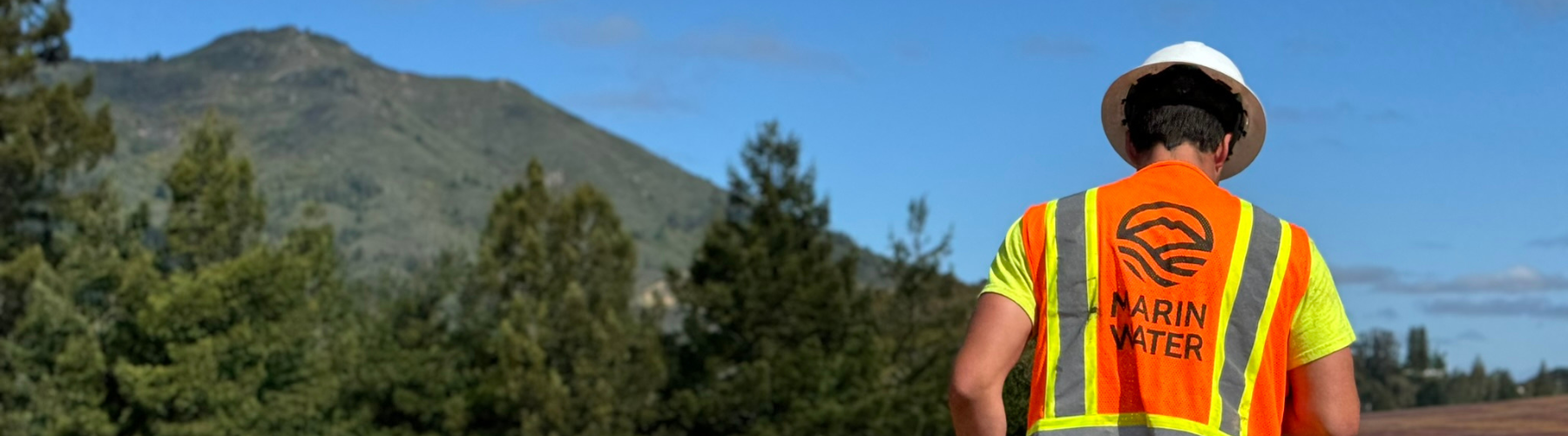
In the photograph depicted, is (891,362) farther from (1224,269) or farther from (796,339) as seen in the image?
(1224,269)

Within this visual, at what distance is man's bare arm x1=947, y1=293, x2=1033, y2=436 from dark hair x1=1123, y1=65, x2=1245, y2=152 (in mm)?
403

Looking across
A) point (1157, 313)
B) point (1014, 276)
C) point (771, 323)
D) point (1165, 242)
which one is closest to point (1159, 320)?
point (1157, 313)

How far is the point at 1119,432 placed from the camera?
8.43 feet

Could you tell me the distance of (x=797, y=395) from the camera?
45.1 metres

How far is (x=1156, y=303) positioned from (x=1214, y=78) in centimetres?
43

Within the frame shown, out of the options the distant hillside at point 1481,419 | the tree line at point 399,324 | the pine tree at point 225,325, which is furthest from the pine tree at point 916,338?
the distant hillside at point 1481,419

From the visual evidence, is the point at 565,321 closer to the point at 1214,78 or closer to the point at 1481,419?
the point at 1481,419

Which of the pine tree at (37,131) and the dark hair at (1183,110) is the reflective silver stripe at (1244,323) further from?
the pine tree at (37,131)

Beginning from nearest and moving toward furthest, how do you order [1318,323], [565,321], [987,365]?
[987,365], [1318,323], [565,321]

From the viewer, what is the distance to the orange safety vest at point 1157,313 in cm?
256

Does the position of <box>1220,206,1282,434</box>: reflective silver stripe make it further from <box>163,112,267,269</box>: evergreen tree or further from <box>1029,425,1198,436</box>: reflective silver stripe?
<box>163,112,267,269</box>: evergreen tree

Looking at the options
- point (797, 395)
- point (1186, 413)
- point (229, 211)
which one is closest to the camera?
point (1186, 413)

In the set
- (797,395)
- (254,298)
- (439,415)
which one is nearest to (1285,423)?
(797,395)

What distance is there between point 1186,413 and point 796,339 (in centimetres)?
4520
